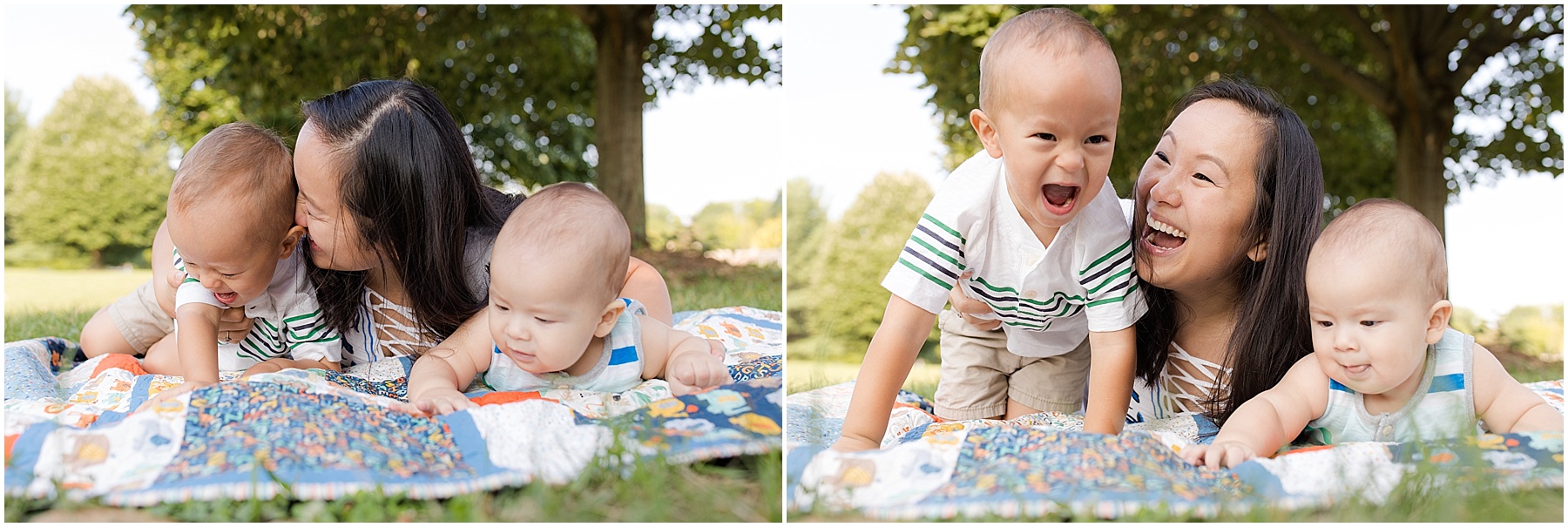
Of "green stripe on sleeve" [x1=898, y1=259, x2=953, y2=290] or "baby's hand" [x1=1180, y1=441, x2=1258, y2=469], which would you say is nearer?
"baby's hand" [x1=1180, y1=441, x2=1258, y2=469]

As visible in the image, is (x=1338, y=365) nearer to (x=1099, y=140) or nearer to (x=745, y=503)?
(x=1099, y=140)

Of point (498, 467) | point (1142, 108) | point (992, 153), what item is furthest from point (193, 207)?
point (1142, 108)

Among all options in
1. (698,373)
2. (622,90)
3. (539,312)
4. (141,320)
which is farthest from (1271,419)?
(622,90)

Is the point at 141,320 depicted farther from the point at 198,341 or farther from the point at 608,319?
the point at 608,319

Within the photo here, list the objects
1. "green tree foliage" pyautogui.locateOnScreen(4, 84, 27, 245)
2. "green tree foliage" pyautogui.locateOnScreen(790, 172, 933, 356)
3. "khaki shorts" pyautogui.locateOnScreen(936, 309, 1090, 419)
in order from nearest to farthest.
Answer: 1. "khaki shorts" pyautogui.locateOnScreen(936, 309, 1090, 419)
2. "green tree foliage" pyautogui.locateOnScreen(790, 172, 933, 356)
3. "green tree foliage" pyautogui.locateOnScreen(4, 84, 27, 245)

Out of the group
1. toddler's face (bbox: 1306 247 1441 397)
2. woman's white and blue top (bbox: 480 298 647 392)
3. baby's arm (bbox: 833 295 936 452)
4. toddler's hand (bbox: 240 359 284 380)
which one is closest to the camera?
toddler's face (bbox: 1306 247 1441 397)

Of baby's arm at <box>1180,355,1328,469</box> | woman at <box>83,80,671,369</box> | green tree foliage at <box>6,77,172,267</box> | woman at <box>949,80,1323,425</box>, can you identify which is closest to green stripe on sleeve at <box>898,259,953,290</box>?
woman at <box>949,80,1323,425</box>

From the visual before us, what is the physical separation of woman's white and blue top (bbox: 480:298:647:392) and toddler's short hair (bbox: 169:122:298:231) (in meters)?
0.67

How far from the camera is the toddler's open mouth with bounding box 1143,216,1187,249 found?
2631 mm

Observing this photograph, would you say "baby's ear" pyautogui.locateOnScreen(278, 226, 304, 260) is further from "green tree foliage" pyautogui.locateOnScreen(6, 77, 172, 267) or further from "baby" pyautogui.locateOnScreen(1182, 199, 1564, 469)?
"green tree foliage" pyautogui.locateOnScreen(6, 77, 172, 267)

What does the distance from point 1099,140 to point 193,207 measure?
2.17m

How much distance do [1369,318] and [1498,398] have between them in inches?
19.4

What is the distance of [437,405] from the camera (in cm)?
239

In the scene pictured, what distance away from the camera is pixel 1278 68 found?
26.8 feet
